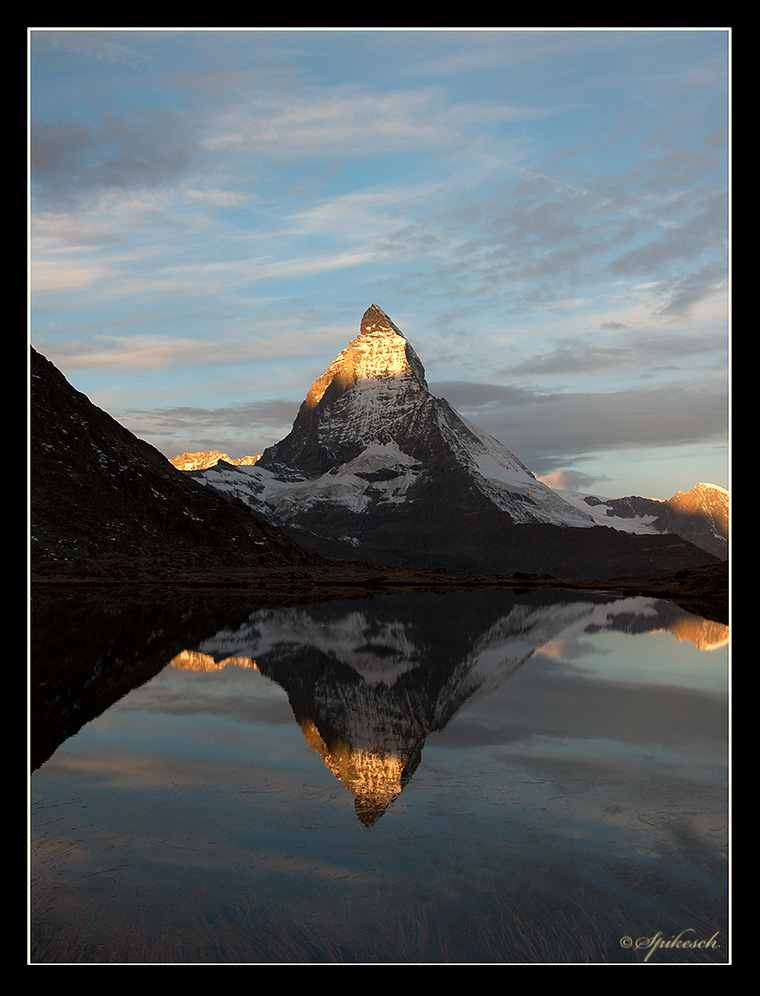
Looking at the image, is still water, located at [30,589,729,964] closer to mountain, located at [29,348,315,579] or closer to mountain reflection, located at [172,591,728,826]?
mountain reflection, located at [172,591,728,826]

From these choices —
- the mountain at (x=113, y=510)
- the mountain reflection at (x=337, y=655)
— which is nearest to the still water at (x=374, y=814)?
the mountain reflection at (x=337, y=655)

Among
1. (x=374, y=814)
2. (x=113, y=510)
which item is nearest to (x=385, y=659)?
(x=374, y=814)

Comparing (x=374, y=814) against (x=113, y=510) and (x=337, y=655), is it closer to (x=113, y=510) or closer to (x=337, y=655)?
(x=337, y=655)

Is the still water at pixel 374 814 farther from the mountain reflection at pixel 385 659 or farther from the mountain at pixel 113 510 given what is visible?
the mountain at pixel 113 510

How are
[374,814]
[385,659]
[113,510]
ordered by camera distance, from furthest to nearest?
[113,510]
[385,659]
[374,814]
